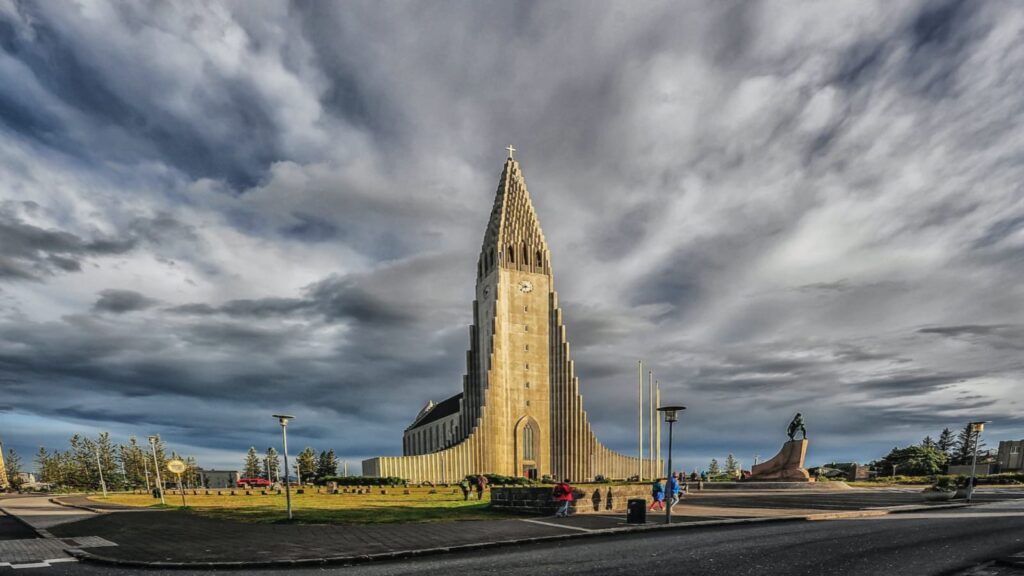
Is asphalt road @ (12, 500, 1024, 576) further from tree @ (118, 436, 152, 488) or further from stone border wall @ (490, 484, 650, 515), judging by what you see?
tree @ (118, 436, 152, 488)

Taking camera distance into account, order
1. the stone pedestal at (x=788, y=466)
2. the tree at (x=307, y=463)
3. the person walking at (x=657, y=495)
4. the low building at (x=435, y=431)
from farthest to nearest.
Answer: the tree at (x=307, y=463) < the low building at (x=435, y=431) < the stone pedestal at (x=788, y=466) < the person walking at (x=657, y=495)

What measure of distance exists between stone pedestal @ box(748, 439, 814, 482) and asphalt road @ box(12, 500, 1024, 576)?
112 feet

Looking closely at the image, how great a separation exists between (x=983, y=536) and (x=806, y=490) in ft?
103

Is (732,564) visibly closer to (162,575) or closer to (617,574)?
(617,574)

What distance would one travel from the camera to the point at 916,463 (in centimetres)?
7631

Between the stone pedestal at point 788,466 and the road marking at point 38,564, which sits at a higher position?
the road marking at point 38,564

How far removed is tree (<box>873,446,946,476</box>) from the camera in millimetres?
73938

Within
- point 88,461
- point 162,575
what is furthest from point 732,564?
point 88,461

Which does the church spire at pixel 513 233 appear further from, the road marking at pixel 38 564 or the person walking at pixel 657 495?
the road marking at pixel 38 564

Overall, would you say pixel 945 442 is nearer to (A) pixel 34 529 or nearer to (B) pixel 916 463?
(B) pixel 916 463

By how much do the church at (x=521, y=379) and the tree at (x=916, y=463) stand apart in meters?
31.1

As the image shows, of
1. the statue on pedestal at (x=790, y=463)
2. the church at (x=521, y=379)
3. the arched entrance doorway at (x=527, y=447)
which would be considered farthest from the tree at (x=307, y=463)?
the statue on pedestal at (x=790, y=463)

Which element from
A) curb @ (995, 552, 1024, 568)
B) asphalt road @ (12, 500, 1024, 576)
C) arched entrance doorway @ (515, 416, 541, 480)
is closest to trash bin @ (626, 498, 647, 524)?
→ asphalt road @ (12, 500, 1024, 576)

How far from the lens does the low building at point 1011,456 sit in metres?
77.0
